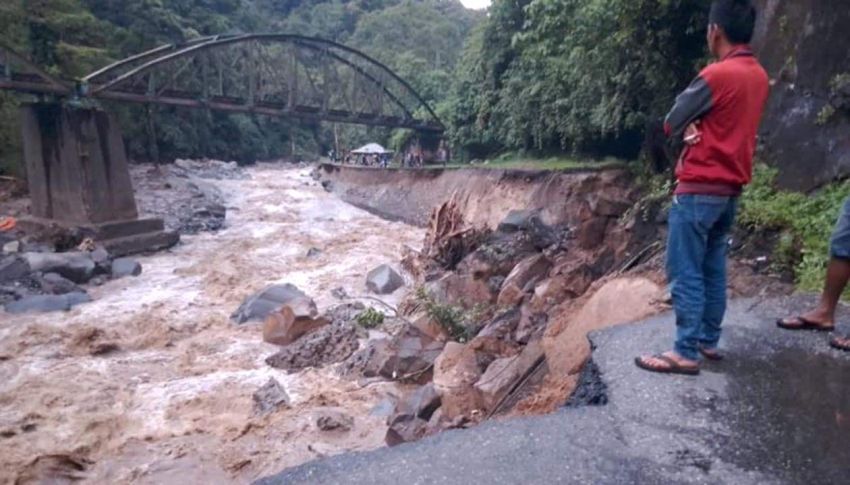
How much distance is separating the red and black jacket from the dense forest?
7425 millimetres

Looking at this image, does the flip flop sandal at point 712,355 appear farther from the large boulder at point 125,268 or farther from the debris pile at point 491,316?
the large boulder at point 125,268

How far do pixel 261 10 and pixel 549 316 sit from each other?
80.2m

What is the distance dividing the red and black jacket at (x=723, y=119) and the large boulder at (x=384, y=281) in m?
10.8

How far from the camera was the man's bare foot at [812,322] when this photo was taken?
4.34m

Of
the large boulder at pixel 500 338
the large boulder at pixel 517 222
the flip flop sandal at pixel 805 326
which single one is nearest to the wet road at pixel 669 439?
the flip flop sandal at pixel 805 326

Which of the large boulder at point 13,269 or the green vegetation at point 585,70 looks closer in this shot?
the green vegetation at point 585,70

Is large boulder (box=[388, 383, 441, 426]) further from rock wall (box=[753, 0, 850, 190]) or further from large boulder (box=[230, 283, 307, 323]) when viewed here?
large boulder (box=[230, 283, 307, 323])

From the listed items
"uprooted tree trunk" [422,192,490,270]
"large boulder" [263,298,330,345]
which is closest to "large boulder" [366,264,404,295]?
"uprooted tree trunk" [422,192,490,270]

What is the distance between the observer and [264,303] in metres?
12.2

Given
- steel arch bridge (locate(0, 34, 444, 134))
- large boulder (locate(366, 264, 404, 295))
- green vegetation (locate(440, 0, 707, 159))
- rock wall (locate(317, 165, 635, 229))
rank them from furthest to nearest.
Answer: steel arch bridge (locate(0, 34, 444, 134))
large boulder (locate(366, 264, 404, 295))
rock wall (locate(317, 165, 635, 229))
green vegetation (locate(440, 0, 707, 159))

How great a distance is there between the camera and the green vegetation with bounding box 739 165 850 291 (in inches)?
223

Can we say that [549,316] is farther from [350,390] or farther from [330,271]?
[330,271]

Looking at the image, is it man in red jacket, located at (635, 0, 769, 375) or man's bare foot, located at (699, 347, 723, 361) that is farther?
man's bare foot, located at (699, 347, 723, 361)

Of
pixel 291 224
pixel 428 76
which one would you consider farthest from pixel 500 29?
pixel 428 76
